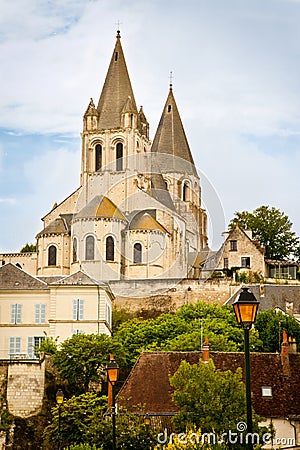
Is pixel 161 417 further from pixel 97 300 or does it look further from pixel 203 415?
pixel 97 300

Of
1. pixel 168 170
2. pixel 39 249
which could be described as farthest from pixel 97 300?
pixel 168 170

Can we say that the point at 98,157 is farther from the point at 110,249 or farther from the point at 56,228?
the point at 110,249

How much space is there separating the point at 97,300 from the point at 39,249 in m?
29.9

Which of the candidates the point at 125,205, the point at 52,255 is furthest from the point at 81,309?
the point at 125,205

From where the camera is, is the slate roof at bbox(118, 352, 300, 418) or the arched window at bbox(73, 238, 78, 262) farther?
the arched window at bbox(73, 238, 78, 262)

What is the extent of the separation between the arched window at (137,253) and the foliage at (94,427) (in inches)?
1469

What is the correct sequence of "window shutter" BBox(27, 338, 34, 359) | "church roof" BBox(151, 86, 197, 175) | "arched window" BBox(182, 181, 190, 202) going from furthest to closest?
"church roof" BBox(151, 86, 197, 175), "arched window" BBox(182, 181, 190, 202), "window shutter" BBox(27, 338, 34, 359)

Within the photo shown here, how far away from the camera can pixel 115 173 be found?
89062mm

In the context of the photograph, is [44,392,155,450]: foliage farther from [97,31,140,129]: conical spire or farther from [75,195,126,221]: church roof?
[97,31,140,129]: conical spire

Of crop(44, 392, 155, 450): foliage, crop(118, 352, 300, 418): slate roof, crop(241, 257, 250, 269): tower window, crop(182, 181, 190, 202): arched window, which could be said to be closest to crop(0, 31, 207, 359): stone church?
crop(182, 181, 190, 202): arched window

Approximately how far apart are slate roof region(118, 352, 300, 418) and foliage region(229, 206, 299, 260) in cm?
4493

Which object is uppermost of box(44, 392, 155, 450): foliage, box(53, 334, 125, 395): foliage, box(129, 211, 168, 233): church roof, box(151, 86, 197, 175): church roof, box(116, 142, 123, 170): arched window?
box(151, 86, 197, 175): church roof

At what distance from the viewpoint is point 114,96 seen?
92000mm

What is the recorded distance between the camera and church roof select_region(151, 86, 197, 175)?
98750 mm
